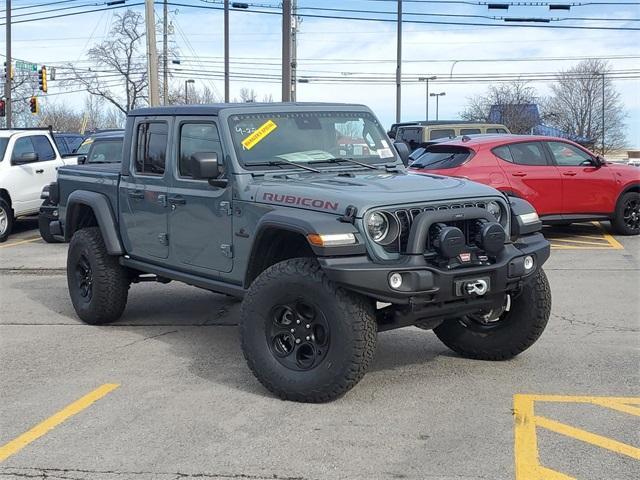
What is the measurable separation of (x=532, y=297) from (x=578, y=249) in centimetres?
623

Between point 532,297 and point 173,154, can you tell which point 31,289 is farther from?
point 532,297

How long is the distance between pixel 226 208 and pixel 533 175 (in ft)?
23.7

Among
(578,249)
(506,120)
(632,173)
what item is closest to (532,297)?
(578,249)

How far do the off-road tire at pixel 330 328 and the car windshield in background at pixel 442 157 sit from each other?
6.99m

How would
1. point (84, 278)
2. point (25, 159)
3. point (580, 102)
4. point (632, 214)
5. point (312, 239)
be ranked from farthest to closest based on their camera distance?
point (580, 102) < point (25, 159) < point (632, 214) < point (84, 278) < point (312, 239)

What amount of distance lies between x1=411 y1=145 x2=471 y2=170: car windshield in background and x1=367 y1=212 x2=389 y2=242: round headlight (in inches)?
271

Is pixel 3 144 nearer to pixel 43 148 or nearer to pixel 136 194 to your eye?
pixel 43 148

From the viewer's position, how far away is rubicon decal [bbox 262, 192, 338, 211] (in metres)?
4.87

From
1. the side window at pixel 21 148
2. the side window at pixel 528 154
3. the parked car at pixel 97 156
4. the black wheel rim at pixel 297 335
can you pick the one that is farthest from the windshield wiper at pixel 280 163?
the side window at pixel 21 148

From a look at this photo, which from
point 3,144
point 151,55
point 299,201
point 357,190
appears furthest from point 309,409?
point 151,55

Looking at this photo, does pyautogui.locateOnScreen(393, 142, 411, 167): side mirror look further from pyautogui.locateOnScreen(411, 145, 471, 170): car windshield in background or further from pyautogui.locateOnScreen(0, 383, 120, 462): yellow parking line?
pyautogui.locateOnScreen(411, 145, 471, 170): car windshield in background

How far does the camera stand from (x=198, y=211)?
5.93 meters

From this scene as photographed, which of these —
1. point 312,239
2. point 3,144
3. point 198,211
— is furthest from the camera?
point 3,144

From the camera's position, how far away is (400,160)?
20.9 ft
